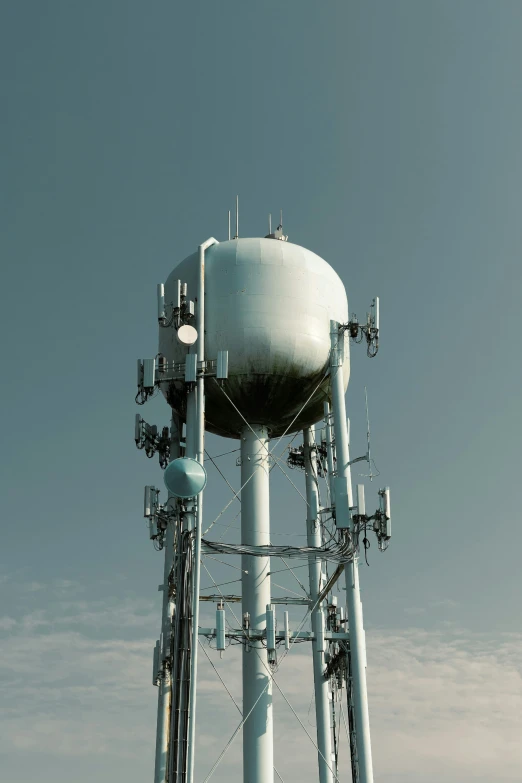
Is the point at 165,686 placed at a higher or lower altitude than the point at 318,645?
lower

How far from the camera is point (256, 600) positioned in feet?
86.4

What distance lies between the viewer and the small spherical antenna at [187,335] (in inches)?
1041

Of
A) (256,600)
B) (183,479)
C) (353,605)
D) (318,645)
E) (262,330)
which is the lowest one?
(318,645)

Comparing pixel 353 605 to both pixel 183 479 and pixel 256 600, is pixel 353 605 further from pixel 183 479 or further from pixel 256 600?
pixel 183 479

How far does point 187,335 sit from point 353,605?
30.6 feet

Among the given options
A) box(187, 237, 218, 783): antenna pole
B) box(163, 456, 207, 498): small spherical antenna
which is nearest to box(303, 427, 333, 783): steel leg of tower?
box(187, 237, 218, 783): antenna pole

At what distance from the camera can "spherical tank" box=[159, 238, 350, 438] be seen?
88.6ft

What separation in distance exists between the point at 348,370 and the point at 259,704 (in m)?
11.1

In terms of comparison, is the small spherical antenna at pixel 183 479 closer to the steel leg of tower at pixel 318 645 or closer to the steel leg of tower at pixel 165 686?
the steel leg of tower at pixel 165 686

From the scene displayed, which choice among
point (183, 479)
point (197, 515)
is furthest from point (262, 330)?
point (197, 515)

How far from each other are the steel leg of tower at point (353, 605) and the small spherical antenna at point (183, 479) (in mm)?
4694

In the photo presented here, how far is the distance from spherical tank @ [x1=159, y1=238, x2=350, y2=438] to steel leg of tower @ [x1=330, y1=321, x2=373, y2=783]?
49 cm

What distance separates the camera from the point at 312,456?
3158cm

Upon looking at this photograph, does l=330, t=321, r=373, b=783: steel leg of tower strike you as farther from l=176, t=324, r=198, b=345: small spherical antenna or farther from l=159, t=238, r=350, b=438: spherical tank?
l=176, t=324, r=198, b=345: small spherical antenna
